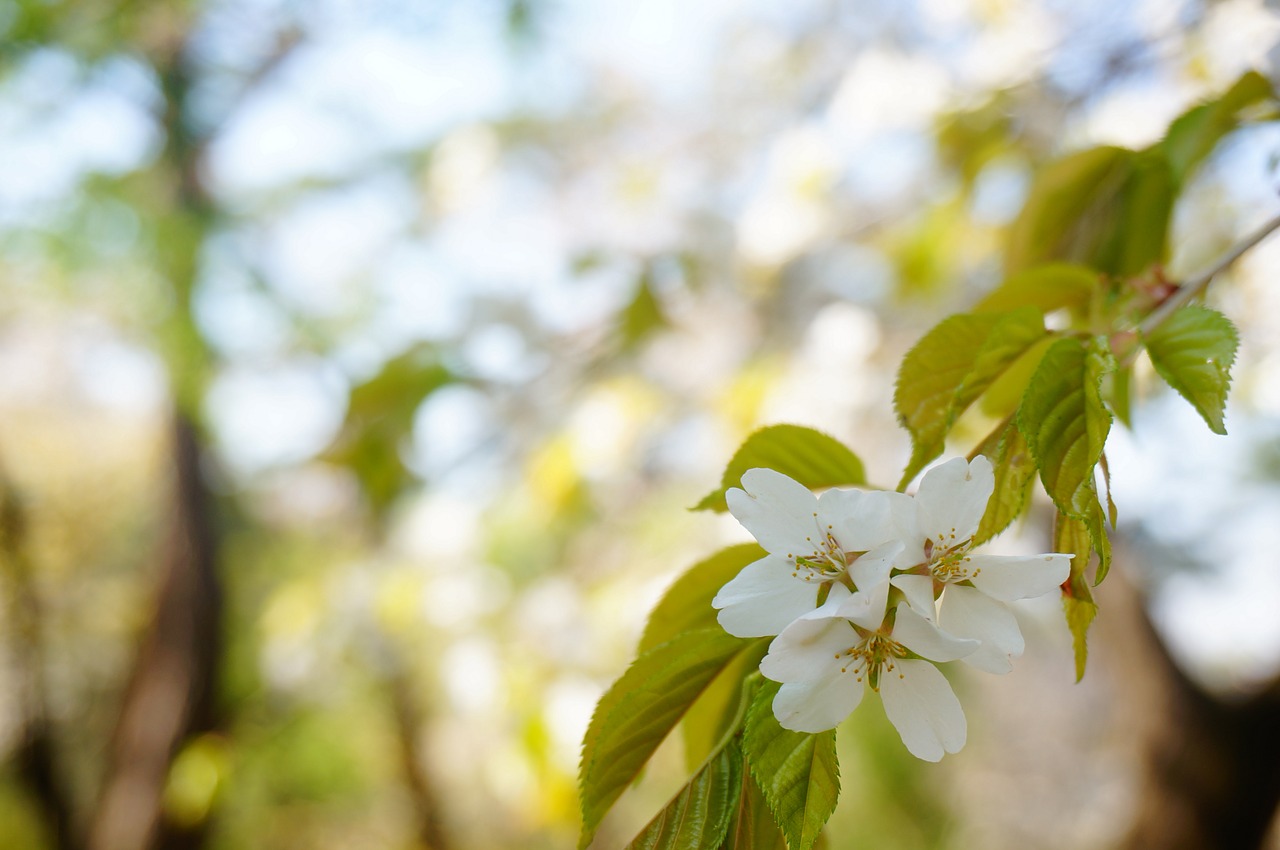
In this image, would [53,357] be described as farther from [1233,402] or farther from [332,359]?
[1233,402]

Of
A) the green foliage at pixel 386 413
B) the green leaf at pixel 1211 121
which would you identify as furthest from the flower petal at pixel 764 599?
the green foliage at pixel 386 413

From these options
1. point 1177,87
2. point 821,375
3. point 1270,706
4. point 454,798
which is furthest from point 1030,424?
point 454,798

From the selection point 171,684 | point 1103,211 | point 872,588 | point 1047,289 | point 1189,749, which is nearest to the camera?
point 872,588

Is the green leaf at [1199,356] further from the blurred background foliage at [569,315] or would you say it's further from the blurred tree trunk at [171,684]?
the blurred tree trunk at [171,684]

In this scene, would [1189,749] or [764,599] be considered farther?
[1189,749]

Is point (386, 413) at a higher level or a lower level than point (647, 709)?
lower

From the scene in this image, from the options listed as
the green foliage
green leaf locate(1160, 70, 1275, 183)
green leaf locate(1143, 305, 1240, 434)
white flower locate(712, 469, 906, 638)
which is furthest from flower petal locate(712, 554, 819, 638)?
the green foliage

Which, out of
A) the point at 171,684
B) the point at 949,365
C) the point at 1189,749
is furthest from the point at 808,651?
the point at 171,684

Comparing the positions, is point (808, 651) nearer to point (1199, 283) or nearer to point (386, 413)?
point (1199, 283)
